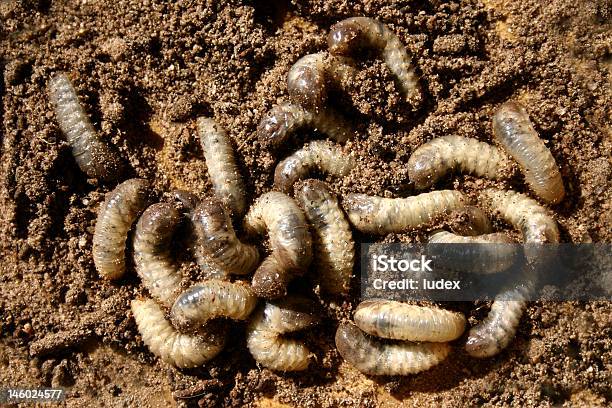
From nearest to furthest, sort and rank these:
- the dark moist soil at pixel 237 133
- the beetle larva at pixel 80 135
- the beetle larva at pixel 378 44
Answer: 1. the beetle larva at pixel 378 44
2. the dark moist soil at pixel 237 133
3. the beetle larva at pixel 80 135

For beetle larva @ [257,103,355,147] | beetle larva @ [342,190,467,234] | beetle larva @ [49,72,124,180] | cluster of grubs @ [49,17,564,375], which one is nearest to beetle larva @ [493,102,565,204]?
cluster of grubs @ [49,17,564,375]

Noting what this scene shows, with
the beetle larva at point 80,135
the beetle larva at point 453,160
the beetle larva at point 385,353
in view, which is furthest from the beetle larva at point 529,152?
the beetle larva at point 80,135

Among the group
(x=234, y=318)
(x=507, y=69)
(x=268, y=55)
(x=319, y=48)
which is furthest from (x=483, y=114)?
(x=234, y=318)

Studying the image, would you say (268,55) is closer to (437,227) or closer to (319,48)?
(319,48)

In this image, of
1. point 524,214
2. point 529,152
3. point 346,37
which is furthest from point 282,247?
point 529,152

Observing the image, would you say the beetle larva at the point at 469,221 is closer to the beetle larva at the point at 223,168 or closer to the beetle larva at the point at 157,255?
the beetle larva at the point at 223,168

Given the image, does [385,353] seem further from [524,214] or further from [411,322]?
[524,214]
